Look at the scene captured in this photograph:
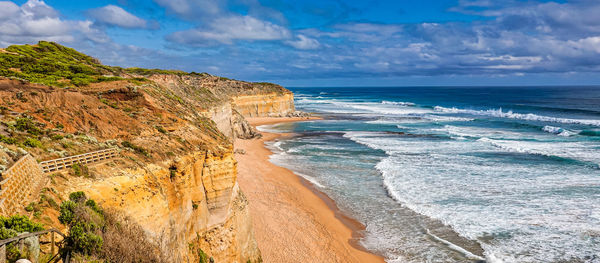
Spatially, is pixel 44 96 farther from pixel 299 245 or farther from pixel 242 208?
pixel 299 245

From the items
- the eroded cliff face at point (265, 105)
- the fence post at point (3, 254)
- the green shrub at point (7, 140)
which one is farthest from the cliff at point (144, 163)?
the eroded cliff face at point (265, 105)

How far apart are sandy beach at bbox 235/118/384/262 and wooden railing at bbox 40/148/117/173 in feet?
29.6

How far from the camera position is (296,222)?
71.3 feet

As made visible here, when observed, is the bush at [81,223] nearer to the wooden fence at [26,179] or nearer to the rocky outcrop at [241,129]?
the wooden fence at [26,179]

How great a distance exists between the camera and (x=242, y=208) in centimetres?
1552

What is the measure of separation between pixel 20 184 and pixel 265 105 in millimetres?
78477

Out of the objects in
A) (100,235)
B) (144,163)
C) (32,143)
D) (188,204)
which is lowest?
(188,204)

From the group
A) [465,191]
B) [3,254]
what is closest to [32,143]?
[3,254]

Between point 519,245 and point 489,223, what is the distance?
2.49 metres

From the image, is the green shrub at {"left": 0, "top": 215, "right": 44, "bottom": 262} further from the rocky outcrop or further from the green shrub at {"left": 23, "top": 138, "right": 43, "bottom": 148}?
the rocky outcrop

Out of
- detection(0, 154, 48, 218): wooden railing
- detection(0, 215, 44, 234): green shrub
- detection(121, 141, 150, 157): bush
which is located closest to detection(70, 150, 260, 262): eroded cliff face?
detection(0, 154, 48, 218): wooden railing

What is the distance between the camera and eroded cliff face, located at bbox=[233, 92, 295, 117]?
265ft

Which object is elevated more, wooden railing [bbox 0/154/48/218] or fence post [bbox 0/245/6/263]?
wooden railing [bbox 0/154/48/218]

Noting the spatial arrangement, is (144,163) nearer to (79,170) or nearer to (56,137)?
(79,170)
